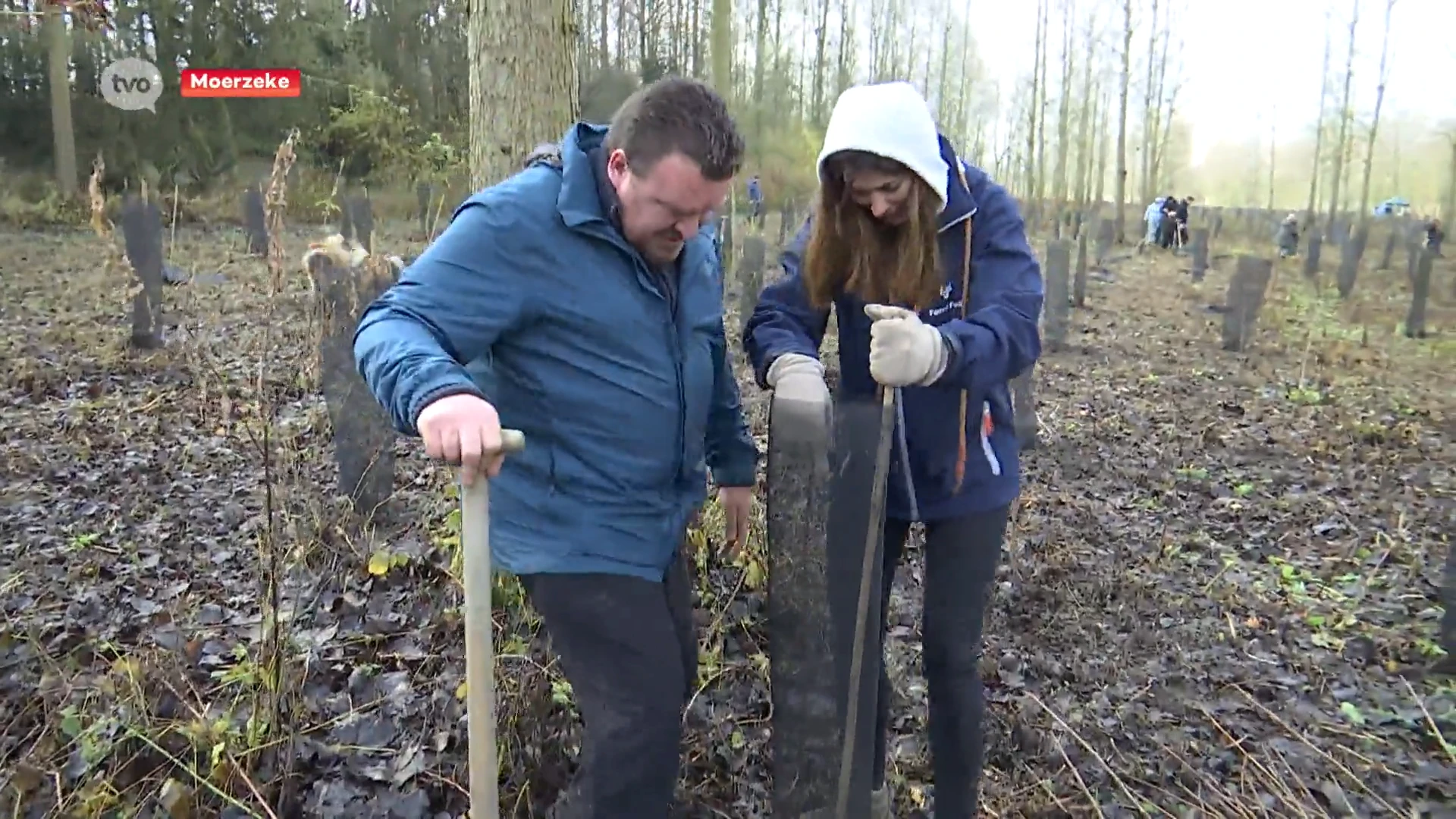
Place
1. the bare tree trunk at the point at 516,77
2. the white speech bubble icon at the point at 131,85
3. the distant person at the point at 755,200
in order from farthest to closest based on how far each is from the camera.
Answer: the distant person at the point at 755,200 → the white speech bubble icon at the point at 131,85 → the bare tree trunk at the point at 516,77

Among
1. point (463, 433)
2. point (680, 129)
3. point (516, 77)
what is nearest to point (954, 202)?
point (680, 129)

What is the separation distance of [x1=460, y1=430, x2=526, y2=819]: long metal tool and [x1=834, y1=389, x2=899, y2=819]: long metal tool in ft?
2.42

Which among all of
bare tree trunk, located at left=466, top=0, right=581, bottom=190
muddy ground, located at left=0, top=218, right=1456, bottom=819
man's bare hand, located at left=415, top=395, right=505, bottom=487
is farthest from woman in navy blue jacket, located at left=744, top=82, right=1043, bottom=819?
bare tree trunk, located at left=466, top=0, right=581, bottom=190

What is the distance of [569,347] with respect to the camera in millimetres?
1849

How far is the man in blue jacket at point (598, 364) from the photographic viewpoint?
177cm

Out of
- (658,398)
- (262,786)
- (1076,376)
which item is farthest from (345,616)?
(1076,376)

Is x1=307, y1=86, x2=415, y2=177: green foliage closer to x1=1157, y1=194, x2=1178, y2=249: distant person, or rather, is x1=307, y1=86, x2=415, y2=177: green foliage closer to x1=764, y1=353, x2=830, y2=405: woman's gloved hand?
x1=1157, y1=194, x2=1178, y2=249: distant person

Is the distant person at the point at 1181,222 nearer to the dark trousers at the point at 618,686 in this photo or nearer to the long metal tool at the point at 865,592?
the long metal tool at the point at 865,592

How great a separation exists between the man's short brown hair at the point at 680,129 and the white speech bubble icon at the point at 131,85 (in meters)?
21.2

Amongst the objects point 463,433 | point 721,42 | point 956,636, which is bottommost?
point 956,636

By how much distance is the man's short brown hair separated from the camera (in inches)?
69.4

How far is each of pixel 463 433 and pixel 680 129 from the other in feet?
2.30

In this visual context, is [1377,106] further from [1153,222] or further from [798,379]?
[798,379]

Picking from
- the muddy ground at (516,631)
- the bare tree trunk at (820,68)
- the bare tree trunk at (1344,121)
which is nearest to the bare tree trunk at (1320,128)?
the bare tree trunk at (1344,121)
